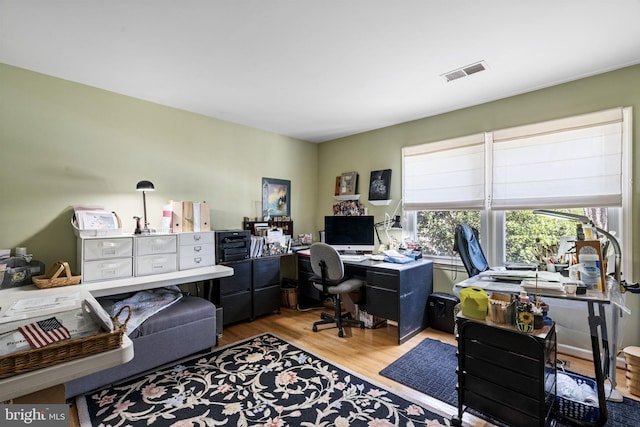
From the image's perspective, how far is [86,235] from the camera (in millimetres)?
2320

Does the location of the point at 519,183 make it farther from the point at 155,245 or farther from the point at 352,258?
the point at 155,245

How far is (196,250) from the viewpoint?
2.87 metres

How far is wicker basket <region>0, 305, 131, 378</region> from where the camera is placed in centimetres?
80

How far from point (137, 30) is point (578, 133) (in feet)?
11.5

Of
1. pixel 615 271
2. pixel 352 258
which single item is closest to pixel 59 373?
pixel 352 258

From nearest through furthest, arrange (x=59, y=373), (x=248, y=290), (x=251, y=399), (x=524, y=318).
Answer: (x=59, y=373), (x=524, y=318), (x=251, y=399), (x=248, y=290)

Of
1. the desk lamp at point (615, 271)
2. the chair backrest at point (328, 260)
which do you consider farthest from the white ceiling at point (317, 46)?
the chair backrest at point (328, 260)

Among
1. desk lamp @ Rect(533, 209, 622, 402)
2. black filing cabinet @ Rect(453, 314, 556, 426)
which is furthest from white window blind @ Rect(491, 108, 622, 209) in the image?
black filing cabinet @ Rect(453, 314, 556, 426)

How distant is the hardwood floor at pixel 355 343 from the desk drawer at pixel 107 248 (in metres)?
1.05

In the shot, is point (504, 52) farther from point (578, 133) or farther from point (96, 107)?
point (96, 107)

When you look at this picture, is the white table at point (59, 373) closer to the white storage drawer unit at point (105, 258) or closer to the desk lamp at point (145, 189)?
the white storage drawer unit at point (105, 258)

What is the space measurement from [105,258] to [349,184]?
2921 mm

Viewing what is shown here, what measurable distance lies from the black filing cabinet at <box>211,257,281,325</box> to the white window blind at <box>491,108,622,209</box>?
259cm

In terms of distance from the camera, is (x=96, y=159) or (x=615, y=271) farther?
(x=96, y=159)
